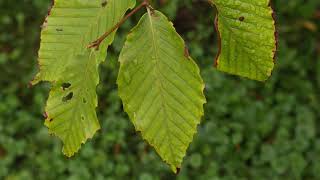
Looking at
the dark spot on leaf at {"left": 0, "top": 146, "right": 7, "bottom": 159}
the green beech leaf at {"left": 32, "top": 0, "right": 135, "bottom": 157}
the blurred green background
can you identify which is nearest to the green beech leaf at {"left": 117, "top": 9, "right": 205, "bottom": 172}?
the green beech leaf at {"left": 32, "top": 0, "right": 135, "bottom": 157}

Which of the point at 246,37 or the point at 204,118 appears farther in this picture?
the point at 204,118

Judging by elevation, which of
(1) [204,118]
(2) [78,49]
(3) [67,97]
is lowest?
(1) [204,118]

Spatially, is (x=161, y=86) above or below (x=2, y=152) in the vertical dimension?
above

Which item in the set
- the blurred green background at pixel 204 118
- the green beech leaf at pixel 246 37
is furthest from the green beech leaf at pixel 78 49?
the blurred green background at pixel 204 118

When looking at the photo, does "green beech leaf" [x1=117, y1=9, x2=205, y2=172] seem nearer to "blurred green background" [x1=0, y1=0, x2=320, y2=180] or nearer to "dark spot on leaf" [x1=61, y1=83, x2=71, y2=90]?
"dark spot on leaf" [x1=61, y1=83, x2=71, y2=90]

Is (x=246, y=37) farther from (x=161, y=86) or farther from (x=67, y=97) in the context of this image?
(x=67, y=97)

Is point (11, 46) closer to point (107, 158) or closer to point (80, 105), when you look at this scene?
point (107, 158)

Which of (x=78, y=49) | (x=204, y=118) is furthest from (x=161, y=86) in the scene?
(x=204, y=118)
